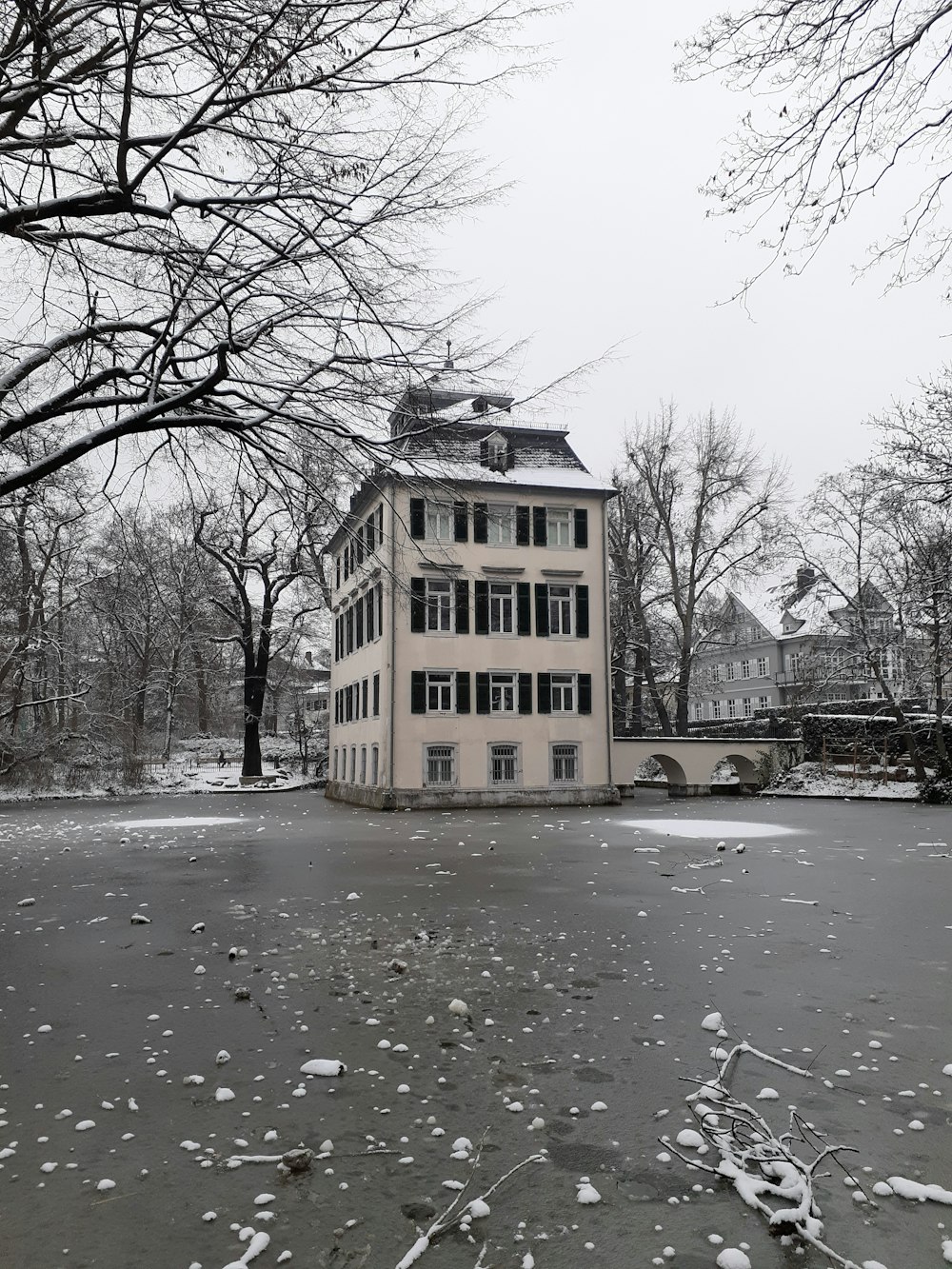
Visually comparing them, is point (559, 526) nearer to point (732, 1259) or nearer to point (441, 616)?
point (441, 616)

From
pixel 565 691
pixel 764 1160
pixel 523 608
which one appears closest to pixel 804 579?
pixel 565 691

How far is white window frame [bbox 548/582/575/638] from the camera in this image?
28.2m

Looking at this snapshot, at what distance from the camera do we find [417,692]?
26531mm

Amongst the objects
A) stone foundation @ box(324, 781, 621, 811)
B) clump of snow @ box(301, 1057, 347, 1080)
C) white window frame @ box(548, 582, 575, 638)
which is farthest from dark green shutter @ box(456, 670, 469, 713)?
clump of snow @ box(301, 1057, 347, 1080)

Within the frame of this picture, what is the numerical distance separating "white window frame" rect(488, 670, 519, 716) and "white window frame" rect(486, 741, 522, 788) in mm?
1005

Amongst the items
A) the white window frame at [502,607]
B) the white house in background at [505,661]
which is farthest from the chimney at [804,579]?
the white window frame at [502,607]

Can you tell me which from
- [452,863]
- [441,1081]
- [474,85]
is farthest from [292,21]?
[452,863]

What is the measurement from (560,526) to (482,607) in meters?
3.75

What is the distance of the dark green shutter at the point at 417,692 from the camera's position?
2647 centimetres

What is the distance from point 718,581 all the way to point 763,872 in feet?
89.1

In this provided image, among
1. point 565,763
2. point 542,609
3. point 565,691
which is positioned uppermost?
point 542,609

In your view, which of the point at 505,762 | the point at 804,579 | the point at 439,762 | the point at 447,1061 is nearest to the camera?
the point at 447,1061

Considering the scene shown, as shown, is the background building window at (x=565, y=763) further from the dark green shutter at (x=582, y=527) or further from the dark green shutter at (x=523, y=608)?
the dark green shutter at (x=582, y=527)

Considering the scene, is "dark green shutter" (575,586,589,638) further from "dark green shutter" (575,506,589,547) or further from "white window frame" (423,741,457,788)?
"white window frame" (423,741,457,788)
